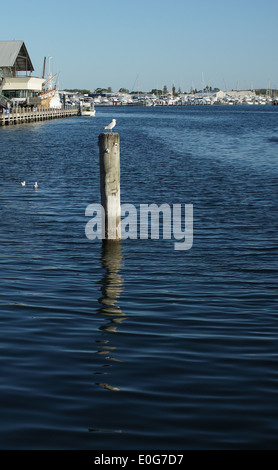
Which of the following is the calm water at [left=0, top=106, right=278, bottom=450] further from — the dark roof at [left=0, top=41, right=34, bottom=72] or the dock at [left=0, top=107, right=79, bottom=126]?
the dark roof at [left=0, top=41, right=34, bottom=72]

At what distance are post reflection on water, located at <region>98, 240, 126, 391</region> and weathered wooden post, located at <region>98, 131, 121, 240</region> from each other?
0.75 meters

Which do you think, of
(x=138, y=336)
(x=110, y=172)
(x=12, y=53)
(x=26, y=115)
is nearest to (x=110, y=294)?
(x=138, y=336)

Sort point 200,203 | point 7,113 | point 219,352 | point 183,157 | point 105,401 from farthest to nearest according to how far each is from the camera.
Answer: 1. point 7,113
2. point 183,157
3. point 200,203
4. point 219,352
5. point 105,401

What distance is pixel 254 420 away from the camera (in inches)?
248

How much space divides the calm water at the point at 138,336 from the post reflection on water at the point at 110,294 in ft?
0.12

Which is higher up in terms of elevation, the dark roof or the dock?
the dark roof

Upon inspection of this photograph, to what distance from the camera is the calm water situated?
20.3ft

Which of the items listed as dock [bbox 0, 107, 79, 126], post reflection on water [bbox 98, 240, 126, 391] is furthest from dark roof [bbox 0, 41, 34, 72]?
post reflection on water [bbox 98, 240, 126, 391]

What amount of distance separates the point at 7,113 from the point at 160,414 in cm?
8101

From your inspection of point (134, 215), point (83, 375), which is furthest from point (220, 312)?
point (134, 215)

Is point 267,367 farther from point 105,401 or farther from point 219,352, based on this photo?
point 105,401

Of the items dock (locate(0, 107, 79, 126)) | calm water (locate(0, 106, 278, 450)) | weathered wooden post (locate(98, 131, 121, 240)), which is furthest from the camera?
dock (locate(0, 107, 79, 126))

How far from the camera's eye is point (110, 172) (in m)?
13.5

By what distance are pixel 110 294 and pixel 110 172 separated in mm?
3545
